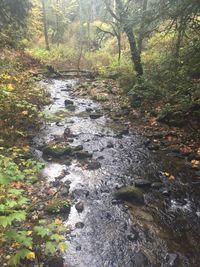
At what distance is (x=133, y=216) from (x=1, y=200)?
2669mm

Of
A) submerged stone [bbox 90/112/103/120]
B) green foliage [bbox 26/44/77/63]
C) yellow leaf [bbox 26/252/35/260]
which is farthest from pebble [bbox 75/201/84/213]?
green foliage [bbox 26/44/77/63]

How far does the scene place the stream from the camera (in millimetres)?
5410

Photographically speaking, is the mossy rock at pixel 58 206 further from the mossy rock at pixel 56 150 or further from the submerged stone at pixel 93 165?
the mossy rock at pixel 56 150

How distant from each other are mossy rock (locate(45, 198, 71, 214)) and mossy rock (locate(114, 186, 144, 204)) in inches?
46.7

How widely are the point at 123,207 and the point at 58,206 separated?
1.41 meters

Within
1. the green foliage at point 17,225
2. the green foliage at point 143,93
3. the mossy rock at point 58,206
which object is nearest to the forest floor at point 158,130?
the green foliage at point 143,93

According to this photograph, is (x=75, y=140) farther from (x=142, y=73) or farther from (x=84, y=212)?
(x=142, y=73)

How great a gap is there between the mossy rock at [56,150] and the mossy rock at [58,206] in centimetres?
250

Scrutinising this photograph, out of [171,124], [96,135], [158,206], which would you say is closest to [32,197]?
[158,206]

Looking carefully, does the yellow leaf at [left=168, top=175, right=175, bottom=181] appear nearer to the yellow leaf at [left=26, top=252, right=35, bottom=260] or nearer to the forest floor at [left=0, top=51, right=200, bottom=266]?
the forest floor at [left=0, top=51, right=200, bottom=266]

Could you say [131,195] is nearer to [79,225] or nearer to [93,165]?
[79,225]

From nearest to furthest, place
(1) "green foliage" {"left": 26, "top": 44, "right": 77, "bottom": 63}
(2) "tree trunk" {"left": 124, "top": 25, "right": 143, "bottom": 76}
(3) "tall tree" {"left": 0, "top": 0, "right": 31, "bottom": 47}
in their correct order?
(3) "tall tree" {"left": 0, "top": 0, "right": 31, "bottom": 47}, (2) "tree trunk" {"left": 124, "top": 25, "right": 143, "bottom": 76}, (1) "green foliage" {"left": 26, "top": 44, "right": 77, "bottom": 63}

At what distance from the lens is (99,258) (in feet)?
17.4

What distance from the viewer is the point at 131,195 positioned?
23.0 ft
